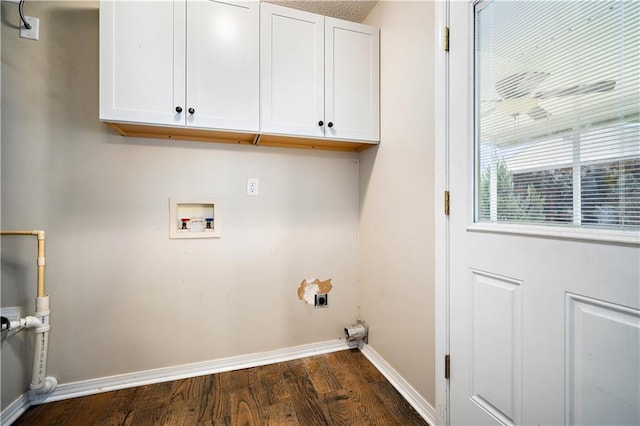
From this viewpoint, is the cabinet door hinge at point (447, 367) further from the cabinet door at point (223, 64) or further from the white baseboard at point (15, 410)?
the white baseboard at point (15, 410)

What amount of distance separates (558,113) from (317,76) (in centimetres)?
125

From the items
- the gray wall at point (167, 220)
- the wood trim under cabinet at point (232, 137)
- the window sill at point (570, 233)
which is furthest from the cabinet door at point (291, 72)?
the window sill at point (570, 233)

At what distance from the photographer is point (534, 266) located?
2.90ft

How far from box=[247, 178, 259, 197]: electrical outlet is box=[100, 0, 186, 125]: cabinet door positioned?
0.55m

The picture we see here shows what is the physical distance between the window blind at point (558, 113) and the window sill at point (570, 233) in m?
0.03

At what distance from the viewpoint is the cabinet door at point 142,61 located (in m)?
1.34

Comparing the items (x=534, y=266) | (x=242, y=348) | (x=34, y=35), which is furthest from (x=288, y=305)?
(x=34, y=35)

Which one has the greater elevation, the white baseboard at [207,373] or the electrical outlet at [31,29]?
the electrical outlet at [31,29]

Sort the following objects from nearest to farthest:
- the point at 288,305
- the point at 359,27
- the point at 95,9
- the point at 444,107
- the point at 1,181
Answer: the point at 444,107
the point at 1,181
the point at 95,9
the point at 359,27
the point at 288,305

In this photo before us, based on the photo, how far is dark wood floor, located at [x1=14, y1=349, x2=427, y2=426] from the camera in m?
1.37

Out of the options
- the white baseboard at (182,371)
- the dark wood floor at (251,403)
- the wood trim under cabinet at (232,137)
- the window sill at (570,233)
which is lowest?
the dark wood floor at (251,403)

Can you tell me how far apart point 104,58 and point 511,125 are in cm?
183

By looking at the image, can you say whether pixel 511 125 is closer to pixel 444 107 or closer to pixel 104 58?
pixel 444 107

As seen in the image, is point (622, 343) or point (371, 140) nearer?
point (622, 343)
